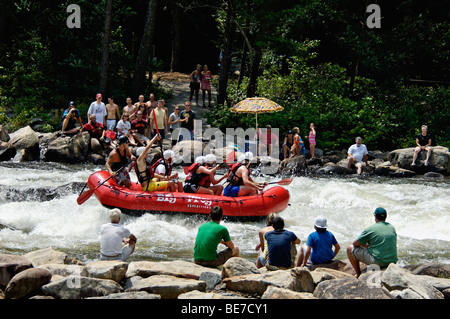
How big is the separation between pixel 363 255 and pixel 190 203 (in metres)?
4.02

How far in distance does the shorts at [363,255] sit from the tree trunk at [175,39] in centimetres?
1933

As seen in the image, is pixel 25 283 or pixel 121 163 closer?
pixel 25 283

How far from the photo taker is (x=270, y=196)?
10.3m

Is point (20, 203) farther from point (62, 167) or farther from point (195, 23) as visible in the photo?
point (195, 23)

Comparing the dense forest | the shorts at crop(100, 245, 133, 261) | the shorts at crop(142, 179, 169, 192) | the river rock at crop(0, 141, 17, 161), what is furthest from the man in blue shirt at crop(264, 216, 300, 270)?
the dense forest

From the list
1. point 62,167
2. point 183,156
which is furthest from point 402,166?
point 62,167

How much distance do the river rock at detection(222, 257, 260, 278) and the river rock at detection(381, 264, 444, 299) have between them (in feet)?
5.00

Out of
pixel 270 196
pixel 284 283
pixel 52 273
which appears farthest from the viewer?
pixel 270 196

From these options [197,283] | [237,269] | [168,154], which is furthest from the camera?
[168,154]

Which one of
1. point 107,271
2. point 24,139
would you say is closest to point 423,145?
point 24,139

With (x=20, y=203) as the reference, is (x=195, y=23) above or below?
above

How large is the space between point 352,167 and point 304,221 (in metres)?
5.81

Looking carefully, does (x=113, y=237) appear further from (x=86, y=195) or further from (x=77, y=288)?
(x=86, y=195)

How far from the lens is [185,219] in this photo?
10.2 m
